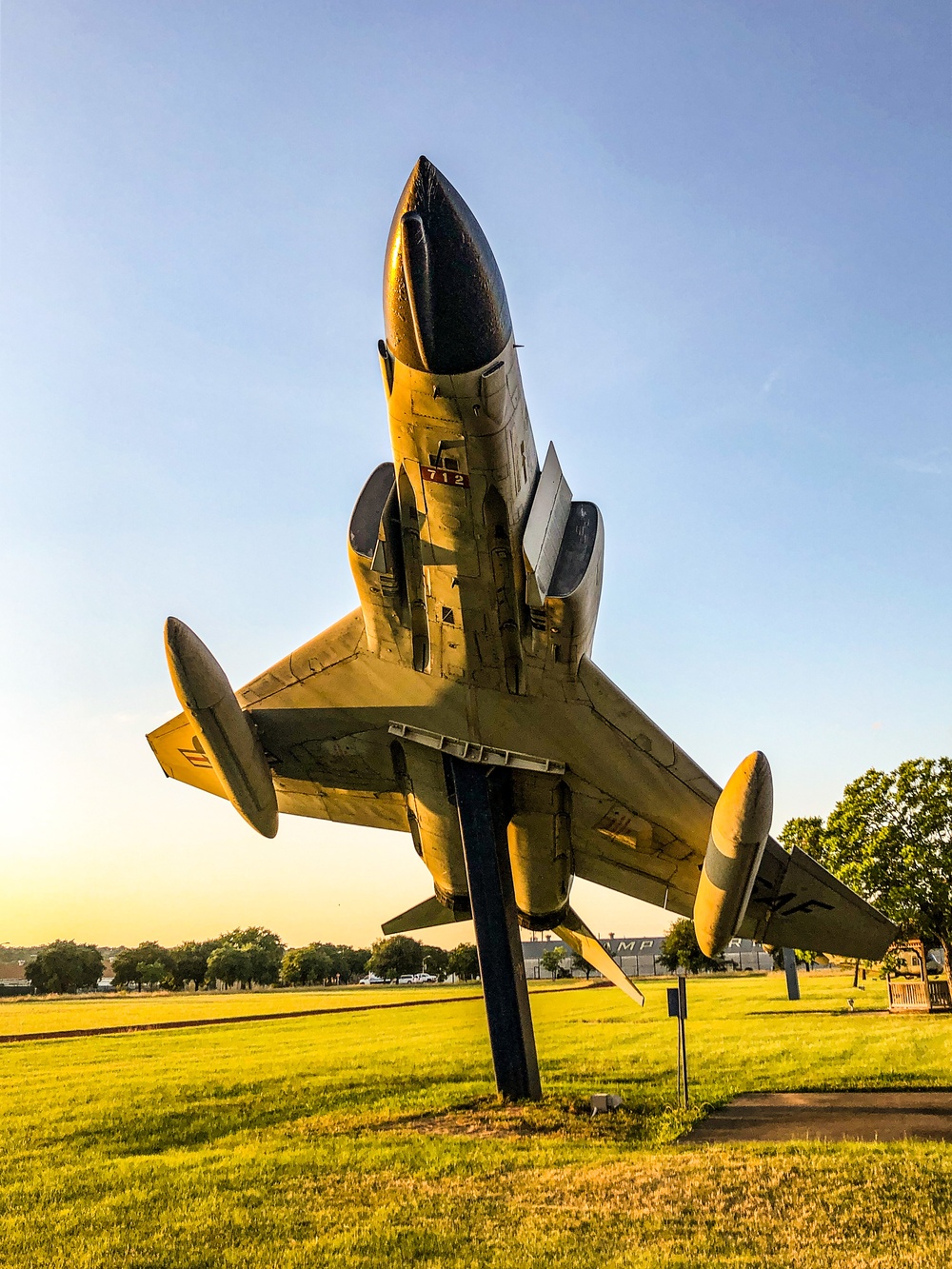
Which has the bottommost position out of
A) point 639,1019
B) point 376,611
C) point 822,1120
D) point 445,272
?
point 639,1019

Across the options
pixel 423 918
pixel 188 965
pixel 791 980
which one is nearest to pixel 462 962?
pixel 188 965

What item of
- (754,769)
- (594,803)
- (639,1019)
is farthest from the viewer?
(639,1019)

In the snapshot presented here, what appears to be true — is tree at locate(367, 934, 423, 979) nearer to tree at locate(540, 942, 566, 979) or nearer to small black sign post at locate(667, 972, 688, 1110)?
tree at locate(540, 942, 566, 979)

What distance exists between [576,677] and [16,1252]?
8.24 metres

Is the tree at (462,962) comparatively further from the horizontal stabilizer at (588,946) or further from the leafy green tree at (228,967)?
the horizontal stabilizer at (588,946)

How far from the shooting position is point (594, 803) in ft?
40.3

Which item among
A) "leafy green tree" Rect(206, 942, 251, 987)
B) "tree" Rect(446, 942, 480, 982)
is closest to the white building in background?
"tree" Rect(446, 942, 480, 982)

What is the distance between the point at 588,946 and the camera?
1480 cm

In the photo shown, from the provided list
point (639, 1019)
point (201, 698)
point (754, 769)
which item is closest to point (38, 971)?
point (639, 1019)

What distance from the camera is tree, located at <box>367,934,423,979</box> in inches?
2643

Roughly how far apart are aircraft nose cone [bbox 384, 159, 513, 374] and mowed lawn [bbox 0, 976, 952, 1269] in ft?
26.5

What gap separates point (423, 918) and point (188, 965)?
155 feet

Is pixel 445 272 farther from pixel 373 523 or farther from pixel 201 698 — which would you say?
pixel 201 698

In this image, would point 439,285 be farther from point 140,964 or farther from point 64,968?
point 140,964
